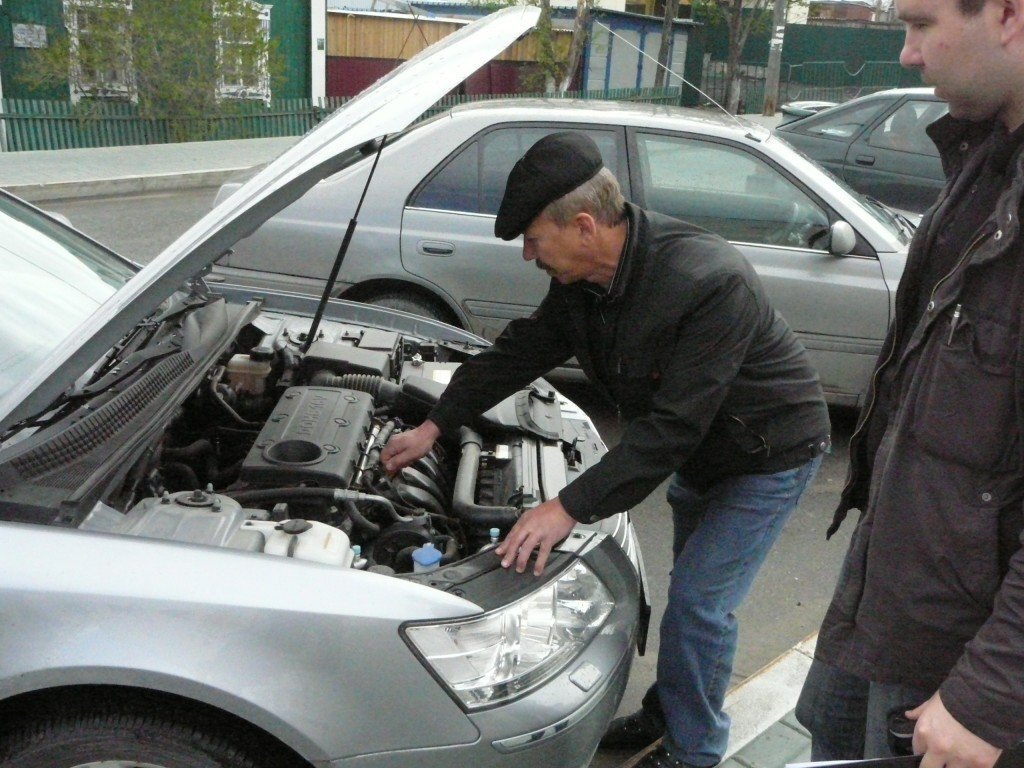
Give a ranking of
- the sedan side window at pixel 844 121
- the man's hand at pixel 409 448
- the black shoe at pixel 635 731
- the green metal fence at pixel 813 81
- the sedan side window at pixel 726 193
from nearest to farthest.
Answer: the man's hand at pixel 409 448 < the black shoe at pixel 635 731 < the sedan side window at pixel 726 193 < the sedan side window at pixel 844 121 < the green metal fence at pixel 813 81

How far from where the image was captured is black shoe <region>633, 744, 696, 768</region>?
265 cm

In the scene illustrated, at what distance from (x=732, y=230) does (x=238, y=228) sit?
3395mm

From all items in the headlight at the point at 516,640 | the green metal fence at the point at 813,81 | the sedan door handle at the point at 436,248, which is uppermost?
the green metal fence at the point at 813,81

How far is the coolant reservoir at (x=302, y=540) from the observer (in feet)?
6.75

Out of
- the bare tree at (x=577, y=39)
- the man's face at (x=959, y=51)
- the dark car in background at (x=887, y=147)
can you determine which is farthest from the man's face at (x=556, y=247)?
the bare tree at (x=577, y=39)

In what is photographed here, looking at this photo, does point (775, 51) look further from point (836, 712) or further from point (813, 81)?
point (836, 712)

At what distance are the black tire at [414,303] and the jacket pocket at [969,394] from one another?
372 centimetres

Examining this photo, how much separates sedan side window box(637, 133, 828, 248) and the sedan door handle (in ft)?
3.34

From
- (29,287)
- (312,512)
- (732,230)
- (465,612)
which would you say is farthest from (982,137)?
(732,230)

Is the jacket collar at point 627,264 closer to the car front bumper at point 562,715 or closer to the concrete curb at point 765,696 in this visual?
the car front bumper at point 562,715


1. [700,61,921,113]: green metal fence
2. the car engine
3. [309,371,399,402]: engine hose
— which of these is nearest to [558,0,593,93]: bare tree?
[700,61,921,113]: green metal fence

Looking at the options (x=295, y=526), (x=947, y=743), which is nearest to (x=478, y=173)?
(x=295, y=526)

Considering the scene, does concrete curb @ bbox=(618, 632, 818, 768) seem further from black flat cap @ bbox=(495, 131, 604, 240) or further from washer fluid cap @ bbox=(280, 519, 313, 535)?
black flat cap @ bbox=(495, 131, 604, 240)

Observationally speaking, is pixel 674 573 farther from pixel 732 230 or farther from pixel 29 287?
pixel 732 230
